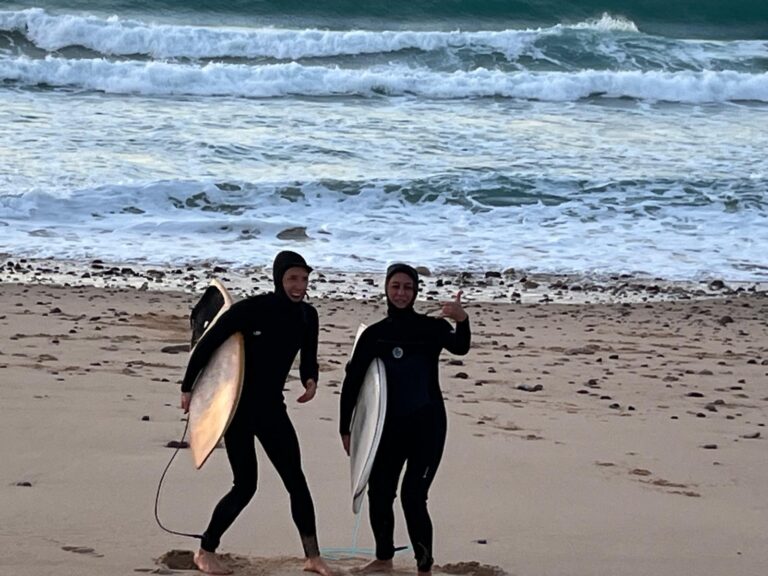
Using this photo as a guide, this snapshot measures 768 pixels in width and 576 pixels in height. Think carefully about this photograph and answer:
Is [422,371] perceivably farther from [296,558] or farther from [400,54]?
[400,54]

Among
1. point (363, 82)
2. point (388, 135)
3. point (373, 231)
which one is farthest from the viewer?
point (363, 82)

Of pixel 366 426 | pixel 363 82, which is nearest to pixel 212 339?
pixel 366 426

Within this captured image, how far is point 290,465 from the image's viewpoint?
453 centimetres

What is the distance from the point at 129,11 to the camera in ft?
95.3

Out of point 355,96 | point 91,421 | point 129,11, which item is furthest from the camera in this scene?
point 129,11

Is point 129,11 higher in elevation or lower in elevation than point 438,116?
higher

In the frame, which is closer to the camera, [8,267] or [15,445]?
[15,445]

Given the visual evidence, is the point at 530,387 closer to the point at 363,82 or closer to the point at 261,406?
the point at 261,406

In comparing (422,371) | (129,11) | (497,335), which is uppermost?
(129,11)

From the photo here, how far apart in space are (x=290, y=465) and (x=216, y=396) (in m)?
0.36

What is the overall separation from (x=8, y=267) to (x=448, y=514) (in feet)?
22.2

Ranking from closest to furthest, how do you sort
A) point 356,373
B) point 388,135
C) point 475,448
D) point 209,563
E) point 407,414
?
point 209,563 < point 407,414 < point 356,373 < point 475,448 < point 388,135

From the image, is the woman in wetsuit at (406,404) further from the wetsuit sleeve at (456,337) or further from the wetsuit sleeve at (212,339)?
the wetsuit sleeve at (212,339)

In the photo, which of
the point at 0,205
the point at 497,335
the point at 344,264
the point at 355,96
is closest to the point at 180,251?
the point at 344,264
